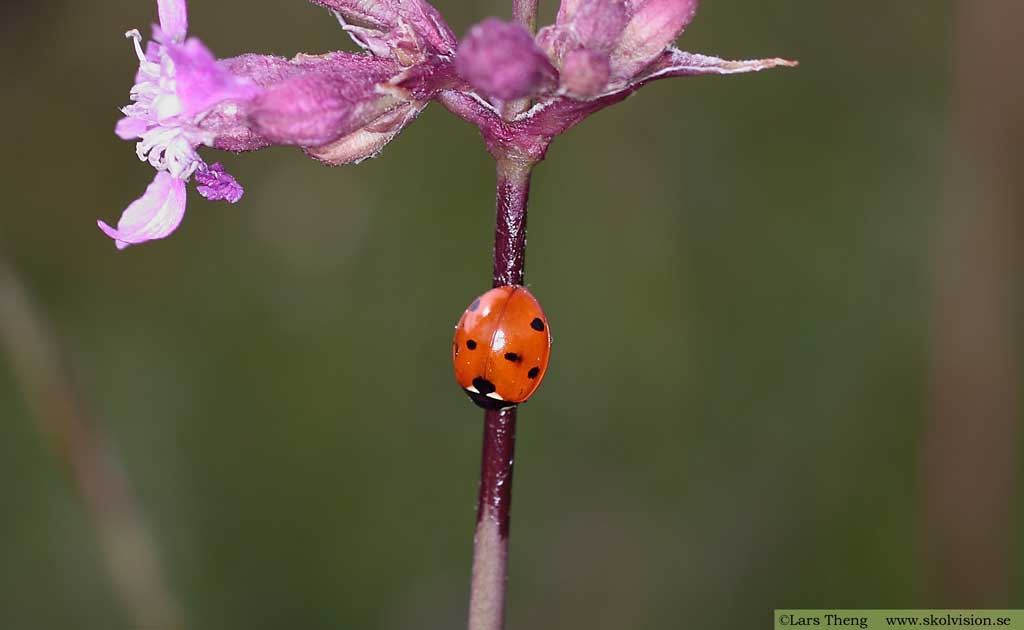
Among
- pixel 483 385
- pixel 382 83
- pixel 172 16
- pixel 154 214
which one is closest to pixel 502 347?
pixel 483 385

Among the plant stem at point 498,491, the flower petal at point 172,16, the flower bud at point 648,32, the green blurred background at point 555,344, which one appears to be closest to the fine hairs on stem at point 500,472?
the plant stem at point 498,491

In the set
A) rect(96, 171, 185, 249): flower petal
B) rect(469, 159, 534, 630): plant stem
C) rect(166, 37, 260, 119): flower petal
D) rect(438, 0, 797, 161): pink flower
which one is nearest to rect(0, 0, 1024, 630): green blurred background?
rect(469, 159, 534, 630): plant stem

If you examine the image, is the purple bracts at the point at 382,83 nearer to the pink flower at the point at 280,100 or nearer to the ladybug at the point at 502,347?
the pink flower at the point at 280,100

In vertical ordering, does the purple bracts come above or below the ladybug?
above

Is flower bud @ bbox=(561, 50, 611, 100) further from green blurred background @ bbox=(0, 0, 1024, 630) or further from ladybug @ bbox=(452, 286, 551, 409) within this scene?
green blurred background @ bbox=(0, 0, 1024, 630)

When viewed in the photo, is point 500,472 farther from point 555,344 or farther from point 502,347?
point 555,344
